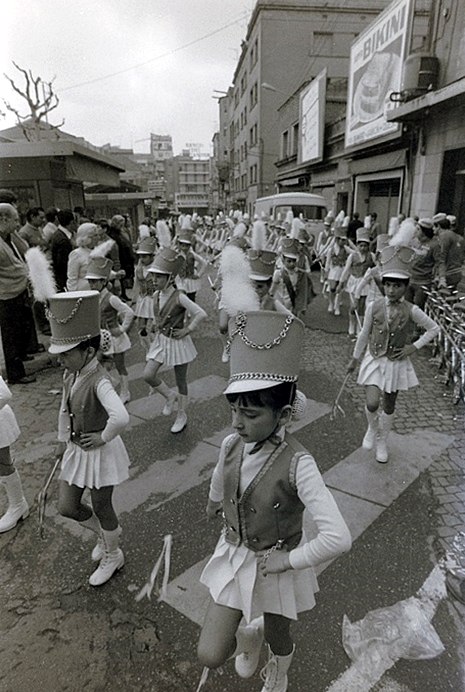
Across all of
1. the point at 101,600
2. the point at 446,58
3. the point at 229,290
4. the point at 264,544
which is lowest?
the point at 101,600

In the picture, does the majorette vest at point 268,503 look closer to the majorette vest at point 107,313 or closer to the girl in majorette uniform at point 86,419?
the girl in majorette uniform at point 86,419

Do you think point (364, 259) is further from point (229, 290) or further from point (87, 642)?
point (87, 642)

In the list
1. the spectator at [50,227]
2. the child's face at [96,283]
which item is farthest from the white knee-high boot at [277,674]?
the spectator at [50,227]

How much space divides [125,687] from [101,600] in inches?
24.7

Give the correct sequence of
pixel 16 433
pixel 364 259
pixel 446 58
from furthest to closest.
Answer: pixel 446 58
pixel 364 259
pixel 16 433

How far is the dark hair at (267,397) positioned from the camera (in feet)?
6.16

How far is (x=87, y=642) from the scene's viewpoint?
2.63m

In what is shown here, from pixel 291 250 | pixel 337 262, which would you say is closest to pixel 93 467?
pixel 291 250

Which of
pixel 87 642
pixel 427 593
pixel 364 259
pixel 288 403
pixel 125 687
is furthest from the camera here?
pixel 364 259

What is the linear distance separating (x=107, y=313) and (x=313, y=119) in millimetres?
19726

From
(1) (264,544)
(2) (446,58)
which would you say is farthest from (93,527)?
(2) (446,58)

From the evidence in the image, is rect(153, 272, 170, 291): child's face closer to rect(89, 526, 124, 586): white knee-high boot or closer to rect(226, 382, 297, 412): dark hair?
rect(89, 526, 124, 586): white knee-high boot

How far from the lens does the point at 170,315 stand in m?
5.03

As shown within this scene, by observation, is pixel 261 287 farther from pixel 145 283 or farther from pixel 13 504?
pixel 13 504
